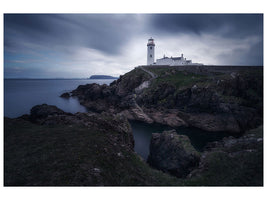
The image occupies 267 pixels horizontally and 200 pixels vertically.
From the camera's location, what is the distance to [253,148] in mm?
7637

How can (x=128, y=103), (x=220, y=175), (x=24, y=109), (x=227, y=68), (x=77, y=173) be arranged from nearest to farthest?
(x=77, y=173), (x=220, y=175), (x=24, y=109), (x=227, y=68), (x=128, y=103)

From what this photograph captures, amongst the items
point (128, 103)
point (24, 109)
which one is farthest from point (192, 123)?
point (24, 109)

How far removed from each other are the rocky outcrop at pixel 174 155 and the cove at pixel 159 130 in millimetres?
4360

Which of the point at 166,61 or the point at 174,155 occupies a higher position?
the point at 166,61

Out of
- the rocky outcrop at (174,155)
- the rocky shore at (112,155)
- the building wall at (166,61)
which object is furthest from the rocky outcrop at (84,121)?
the building wall at (166,61)

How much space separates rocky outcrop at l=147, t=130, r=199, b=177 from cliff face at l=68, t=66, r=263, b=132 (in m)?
8.90

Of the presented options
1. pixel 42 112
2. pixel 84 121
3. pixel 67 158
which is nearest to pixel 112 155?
pixel 67 158

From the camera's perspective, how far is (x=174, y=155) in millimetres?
10008

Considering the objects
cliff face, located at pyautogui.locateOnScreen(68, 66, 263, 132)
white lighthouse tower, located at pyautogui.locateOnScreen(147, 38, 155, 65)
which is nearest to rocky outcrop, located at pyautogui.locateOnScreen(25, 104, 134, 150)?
cliff face, located at pyautogui.locateOnScreen(68, 66, 263, 132)

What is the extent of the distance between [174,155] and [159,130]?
43.9ft

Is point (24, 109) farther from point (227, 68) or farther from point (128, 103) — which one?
point (227, 68)

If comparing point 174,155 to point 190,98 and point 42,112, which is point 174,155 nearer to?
point 42,112

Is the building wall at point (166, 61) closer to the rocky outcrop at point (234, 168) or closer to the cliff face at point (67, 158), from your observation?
the rocky outcrop at point (234, 168)

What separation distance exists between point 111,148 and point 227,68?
34722 mm
